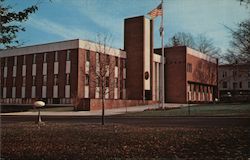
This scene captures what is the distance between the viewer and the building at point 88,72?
161ft

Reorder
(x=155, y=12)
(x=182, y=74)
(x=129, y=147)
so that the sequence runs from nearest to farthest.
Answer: (x=129, y=147) → (x=155, y=12) → (x=182, y=74)

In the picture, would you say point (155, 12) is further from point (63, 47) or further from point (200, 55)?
point (200, 55)

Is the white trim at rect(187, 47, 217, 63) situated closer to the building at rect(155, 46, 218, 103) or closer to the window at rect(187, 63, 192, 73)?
the building at rect(155, 46, 218, 103)

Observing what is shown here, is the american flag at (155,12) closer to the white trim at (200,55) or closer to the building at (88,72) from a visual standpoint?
the building at (88,72)

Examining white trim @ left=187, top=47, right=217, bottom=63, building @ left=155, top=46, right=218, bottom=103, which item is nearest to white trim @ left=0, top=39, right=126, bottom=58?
building @ left=155, top=46, right=218, bottom=103

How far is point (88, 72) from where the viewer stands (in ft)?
158

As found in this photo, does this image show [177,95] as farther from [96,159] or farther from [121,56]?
[96,159]

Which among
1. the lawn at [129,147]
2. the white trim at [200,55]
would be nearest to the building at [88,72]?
the white trim at [200,55]

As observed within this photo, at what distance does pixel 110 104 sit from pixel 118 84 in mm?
10682

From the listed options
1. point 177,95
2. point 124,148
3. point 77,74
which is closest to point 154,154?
point 124,148

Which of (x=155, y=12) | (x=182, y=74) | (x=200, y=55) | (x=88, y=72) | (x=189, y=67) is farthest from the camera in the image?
(x=200, y=55)

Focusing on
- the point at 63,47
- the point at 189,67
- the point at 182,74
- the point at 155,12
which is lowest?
the point at 182,74

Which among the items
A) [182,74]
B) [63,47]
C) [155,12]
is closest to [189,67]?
[182,74]

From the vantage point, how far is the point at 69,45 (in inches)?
1949
